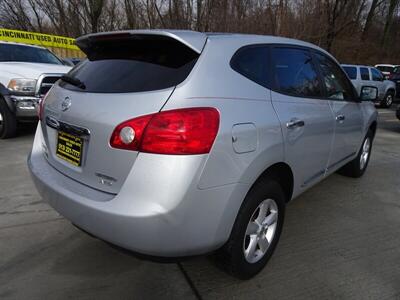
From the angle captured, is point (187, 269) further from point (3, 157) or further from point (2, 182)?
point (3, 157)

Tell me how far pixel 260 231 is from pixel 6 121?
528 centimetres

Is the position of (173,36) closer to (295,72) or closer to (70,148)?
(70,148)

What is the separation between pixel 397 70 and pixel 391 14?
19204 mm

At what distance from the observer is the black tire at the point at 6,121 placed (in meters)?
5.97

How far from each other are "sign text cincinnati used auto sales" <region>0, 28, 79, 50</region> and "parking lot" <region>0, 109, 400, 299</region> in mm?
16380

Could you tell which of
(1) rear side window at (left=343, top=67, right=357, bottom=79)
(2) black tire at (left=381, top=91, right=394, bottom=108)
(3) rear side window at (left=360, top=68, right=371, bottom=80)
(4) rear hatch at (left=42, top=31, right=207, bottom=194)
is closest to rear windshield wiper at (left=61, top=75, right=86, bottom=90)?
(4) rear hatch at (left=42, top=31, right=207, bottom=194)

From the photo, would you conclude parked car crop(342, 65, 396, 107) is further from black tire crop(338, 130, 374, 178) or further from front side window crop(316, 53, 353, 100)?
front side window crop(316, 53, 353, 100)

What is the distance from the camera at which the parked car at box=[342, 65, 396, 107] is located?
13.2 metres

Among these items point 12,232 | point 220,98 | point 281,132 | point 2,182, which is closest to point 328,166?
point 281,132

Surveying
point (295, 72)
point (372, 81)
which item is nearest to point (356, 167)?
point (295, 72)

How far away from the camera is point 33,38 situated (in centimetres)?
1964

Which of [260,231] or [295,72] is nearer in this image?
[260,231]

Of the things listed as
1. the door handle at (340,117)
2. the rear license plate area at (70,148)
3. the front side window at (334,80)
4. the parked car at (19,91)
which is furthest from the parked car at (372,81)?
the rear license plate area at (70,148)

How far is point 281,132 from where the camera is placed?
2.39 metres
